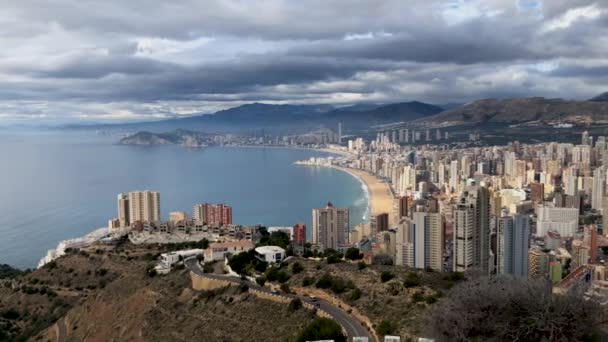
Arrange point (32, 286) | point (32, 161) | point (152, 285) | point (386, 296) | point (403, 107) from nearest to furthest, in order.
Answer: point (386, 296)
point (152, 285)
point (32, 286)
point (32, 161)
point (403, 107)

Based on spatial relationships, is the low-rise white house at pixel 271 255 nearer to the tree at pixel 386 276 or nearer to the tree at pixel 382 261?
the tree at pixel 382 261

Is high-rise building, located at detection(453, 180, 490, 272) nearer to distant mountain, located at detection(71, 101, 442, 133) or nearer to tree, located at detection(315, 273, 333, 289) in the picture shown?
tree, located at detection(315, 273, 333, 289)

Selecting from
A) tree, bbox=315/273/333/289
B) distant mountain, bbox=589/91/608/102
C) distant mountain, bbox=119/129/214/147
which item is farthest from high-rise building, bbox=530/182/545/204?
distant mountain, bbox=119/129/214/147

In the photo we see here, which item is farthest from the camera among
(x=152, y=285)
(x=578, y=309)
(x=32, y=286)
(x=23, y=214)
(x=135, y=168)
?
(x=135, y=168)

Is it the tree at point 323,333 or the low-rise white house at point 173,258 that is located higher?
the tree at point 323,333

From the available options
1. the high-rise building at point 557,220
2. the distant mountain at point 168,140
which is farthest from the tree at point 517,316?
the distant mountain at point 168,140

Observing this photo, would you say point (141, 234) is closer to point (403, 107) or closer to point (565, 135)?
point (565, 135)

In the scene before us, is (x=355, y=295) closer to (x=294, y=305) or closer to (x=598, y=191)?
(x=294, y=305)

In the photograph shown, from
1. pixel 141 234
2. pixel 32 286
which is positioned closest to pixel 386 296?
pixel 32 286
